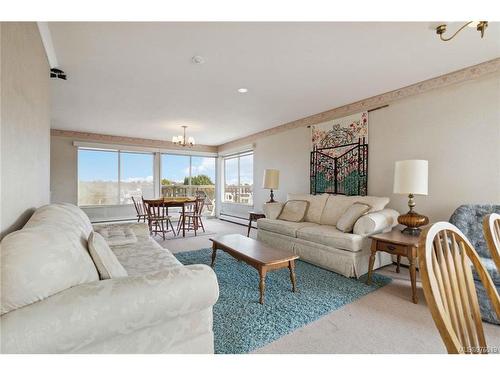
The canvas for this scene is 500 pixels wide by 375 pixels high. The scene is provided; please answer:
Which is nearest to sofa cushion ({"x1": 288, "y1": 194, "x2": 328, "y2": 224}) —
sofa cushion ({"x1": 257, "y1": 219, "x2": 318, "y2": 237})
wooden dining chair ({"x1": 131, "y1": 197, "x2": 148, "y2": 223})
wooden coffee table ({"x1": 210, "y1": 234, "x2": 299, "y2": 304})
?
sofa cushion ({"x1": 257, "y1": 219, "x2": 318, "y2": 237})

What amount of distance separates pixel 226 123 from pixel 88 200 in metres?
4.25

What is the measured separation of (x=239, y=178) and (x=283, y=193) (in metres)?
2.15

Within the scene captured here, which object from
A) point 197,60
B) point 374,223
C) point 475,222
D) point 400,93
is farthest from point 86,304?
point 400,93

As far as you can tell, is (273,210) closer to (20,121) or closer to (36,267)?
(20,121)

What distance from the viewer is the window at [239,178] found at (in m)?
6.60

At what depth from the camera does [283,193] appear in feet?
17.1

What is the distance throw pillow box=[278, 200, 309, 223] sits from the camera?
3.90 metres

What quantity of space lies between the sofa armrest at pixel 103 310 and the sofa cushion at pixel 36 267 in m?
0.04

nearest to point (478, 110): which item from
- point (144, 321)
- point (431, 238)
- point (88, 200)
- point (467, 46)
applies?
point (467, 46)

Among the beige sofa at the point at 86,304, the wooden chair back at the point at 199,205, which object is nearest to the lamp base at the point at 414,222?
the beige sofa at the point at 86,304

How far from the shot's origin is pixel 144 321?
1077mm

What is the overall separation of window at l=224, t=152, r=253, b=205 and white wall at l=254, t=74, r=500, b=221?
3.48 metres

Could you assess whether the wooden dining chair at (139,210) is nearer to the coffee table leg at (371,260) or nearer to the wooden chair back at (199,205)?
the wooden chair back at (199,205)
